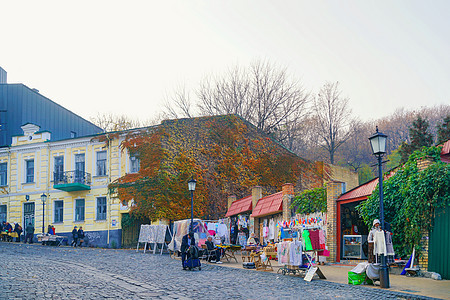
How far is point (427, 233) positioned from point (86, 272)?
10550 mm

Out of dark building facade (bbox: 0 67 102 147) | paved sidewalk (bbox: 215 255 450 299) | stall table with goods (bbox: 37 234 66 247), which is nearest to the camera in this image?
paved sidewalk (bbox: 215 255 450 299)

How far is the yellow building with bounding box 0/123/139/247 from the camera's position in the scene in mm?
34781

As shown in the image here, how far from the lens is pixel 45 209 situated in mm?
37094

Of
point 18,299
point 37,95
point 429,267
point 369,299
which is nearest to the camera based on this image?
point 18,299

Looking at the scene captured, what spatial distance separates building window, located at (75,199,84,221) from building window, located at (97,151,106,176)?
2476 millimetres

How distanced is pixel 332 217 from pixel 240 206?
35.9 ft

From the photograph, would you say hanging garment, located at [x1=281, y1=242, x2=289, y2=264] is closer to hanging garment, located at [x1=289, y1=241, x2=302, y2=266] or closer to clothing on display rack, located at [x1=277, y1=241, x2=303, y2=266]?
clothing on display rack, located at [x1=277, y1=241, x2=303, y2=266]

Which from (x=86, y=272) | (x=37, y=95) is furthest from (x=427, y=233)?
(x=37, y=95)

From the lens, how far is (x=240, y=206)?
30.3 meters

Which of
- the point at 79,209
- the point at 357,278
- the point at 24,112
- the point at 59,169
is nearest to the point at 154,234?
the point at 79,209

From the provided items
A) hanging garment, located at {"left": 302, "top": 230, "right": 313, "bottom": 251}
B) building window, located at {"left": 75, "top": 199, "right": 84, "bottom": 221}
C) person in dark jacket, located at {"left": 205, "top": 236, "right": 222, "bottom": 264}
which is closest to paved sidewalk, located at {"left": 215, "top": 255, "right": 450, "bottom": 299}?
hanging garment, located at {"left": 302, "top": 230, "right": 313, "bottom": 251}

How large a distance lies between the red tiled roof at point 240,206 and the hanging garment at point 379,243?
15497mm

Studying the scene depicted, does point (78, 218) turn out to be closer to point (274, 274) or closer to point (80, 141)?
point (80, 141)

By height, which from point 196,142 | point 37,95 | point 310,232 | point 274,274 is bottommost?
point 274,274
